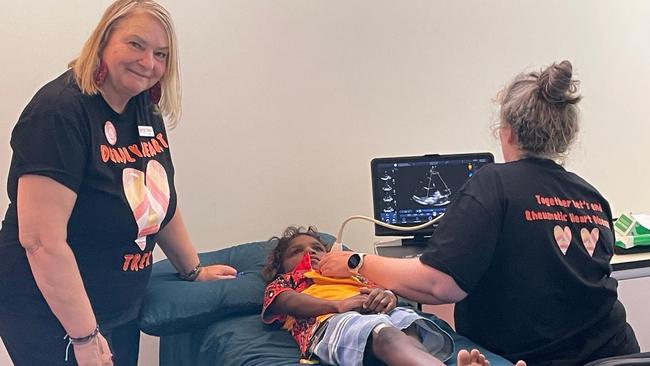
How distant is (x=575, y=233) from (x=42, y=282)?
49.3 inches

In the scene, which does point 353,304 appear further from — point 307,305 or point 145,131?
point 145,131

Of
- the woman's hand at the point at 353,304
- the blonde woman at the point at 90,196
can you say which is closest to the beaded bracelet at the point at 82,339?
the blonde woman at the point at 90,196

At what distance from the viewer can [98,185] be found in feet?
5.38

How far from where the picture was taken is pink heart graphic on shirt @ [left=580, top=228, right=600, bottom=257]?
1694 millimetres

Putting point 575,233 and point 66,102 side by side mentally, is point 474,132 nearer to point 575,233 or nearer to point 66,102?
point 575,233

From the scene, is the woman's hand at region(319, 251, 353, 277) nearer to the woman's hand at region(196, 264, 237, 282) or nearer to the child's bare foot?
the woman's hand at region(196, 264, 237, 282)

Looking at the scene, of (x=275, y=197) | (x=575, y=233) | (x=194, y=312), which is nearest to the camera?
(x=575, y=233)

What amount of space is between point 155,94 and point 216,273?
65 centimetres

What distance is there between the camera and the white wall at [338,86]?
8.66ft

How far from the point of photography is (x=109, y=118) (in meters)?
1.71

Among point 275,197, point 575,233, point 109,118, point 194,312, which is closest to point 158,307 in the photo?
point 194,312

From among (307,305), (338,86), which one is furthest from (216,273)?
(338,86)

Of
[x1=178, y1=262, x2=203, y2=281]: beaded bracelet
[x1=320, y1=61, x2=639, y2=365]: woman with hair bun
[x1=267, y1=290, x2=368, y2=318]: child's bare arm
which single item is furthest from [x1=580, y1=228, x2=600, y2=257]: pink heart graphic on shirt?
[x1=178, y1=262, x2=203, y2=281]: beaded bracelet

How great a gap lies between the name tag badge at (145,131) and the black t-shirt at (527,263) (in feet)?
2.62
